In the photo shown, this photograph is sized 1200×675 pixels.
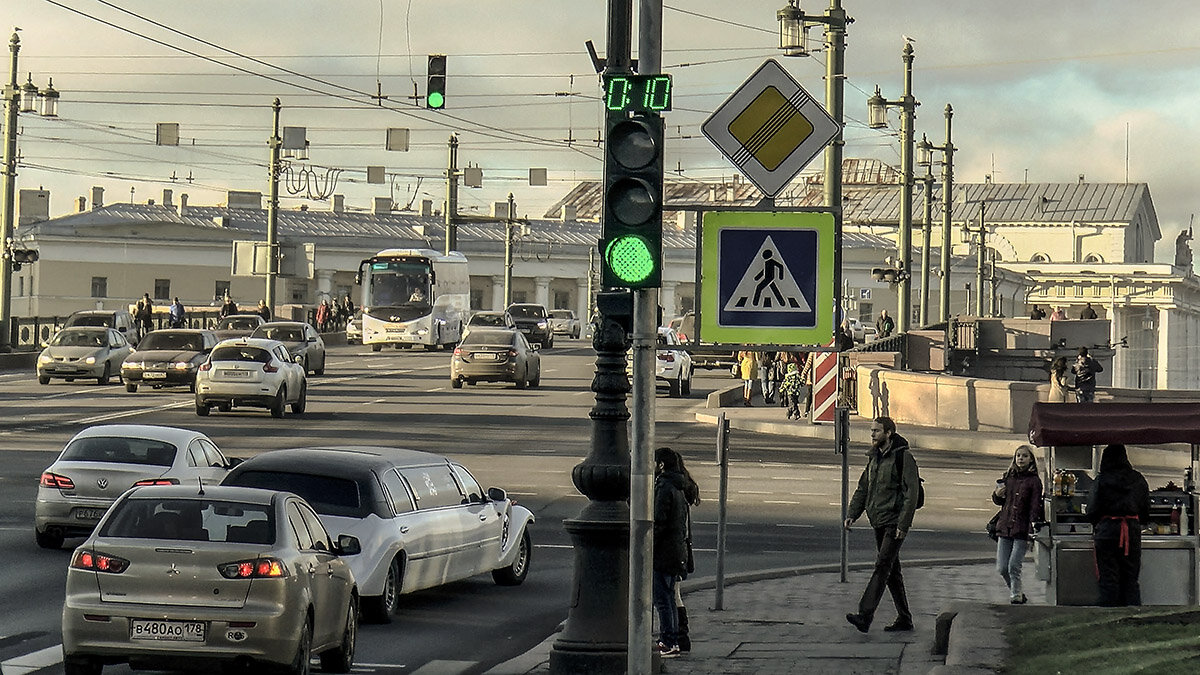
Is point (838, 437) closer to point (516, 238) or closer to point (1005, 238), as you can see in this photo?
point (516, 238)

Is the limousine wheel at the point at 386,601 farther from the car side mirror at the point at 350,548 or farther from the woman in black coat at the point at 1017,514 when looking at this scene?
the woman in black coat at the point at 1017,514

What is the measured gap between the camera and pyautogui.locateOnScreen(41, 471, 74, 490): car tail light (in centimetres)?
1936

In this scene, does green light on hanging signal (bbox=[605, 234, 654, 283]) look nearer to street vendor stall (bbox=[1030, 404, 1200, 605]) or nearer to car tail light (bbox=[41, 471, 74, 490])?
street vendor stall (bbox=[1030, 404, 1200, 605])

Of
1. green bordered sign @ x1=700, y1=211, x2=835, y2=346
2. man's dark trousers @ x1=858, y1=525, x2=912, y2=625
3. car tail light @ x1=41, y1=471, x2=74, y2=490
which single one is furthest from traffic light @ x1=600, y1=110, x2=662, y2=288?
car tail light @ x1=41, y1=471, x2=74, y2=490

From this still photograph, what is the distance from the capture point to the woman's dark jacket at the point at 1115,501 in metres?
15.6

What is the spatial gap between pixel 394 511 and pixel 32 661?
12.9 feet

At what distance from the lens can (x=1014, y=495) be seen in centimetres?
1702

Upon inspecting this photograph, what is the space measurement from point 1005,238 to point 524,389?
104m

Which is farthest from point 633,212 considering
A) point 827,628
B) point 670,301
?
point 670,301

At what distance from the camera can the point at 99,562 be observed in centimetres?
1155

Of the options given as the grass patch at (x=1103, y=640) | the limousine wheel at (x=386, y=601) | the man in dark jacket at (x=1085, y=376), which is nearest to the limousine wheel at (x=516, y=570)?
the limousine wheel at (x=386, y=601)

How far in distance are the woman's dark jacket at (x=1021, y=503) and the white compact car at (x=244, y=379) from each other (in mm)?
24521

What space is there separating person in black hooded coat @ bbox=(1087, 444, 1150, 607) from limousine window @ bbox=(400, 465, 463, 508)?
18.7 feet

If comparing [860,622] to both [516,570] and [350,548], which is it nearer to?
[350,548]
